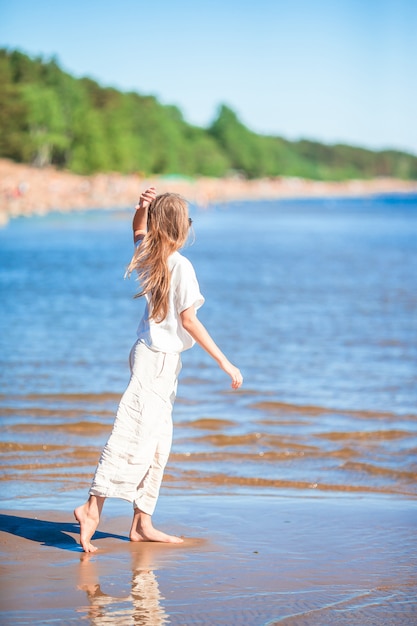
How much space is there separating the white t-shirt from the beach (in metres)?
0.74

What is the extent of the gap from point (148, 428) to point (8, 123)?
9351 centimetres

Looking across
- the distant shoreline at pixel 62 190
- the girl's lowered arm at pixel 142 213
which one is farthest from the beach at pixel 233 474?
the distant shoreline at pixel 62 190

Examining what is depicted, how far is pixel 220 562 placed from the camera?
4.51 metres

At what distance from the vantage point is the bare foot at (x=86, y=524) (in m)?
4.59

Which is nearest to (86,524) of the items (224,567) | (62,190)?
(224,567)

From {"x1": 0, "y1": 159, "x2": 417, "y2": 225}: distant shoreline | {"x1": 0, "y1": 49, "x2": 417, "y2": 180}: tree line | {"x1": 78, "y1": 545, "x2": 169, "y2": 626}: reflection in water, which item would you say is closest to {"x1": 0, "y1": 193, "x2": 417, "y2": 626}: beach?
{"x1": 78, "y1": 545, "x2": 169, "y2": 626}: reflection in water

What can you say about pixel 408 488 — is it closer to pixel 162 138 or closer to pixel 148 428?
pixel 148 428

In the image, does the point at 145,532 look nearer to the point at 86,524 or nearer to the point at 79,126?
the point at 86,524

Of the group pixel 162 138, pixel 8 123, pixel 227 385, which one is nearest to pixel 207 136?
pixel 162 138

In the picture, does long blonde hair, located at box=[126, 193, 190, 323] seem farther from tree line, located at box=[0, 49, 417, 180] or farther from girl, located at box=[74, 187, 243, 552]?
tree line, located at box=[0, 49, 417, 180]

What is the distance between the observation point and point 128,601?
13.0 ft

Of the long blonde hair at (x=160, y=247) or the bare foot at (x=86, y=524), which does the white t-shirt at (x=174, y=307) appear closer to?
the long blonde hair at (x=160, y=247)

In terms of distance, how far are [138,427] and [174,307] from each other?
0.61 meters

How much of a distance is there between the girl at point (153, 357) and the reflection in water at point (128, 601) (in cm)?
34
